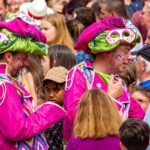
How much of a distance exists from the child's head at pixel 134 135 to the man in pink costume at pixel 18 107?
62 centimetres

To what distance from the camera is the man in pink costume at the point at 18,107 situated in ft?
17.7

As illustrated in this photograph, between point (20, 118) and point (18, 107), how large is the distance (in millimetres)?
85

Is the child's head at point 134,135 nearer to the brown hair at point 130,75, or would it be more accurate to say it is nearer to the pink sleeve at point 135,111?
the pink sleeve at point 135,111

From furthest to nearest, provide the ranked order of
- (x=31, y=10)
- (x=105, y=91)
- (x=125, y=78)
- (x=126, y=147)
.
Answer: (x=31, y=10) → (x=125, y=78) → (x=105, y=91) → (x=126, y=147)

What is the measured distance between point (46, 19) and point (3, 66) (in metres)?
4.00

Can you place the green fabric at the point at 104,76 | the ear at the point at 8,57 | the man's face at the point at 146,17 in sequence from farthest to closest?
the man's face at the point at 146,17
the green fabric at the point at 104,76
the ear at the point at 8,57

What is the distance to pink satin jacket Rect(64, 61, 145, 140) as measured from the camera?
5.83 meters

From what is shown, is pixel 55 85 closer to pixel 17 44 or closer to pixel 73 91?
pixel 73 91

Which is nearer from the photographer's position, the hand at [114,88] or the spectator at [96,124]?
the spectator at [96,124]

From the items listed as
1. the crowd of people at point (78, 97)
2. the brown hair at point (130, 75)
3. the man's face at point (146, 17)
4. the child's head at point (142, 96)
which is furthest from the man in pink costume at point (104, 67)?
the man's face at point (146, 17)

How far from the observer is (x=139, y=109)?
20.6 feet

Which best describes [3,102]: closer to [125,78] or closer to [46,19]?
[125,78]

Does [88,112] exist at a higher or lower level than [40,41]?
lower

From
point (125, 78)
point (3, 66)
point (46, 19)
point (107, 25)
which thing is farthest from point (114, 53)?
point (46, 19)
